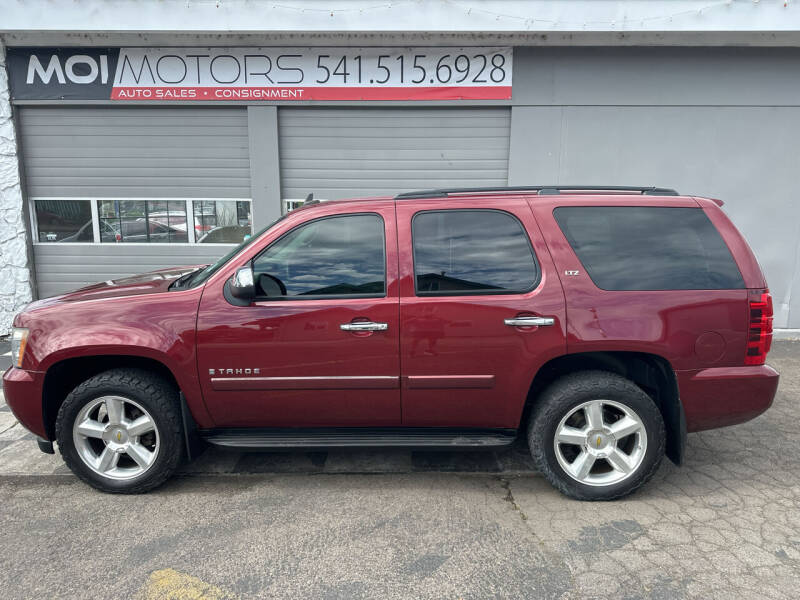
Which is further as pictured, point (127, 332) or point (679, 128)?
point (679, 128)

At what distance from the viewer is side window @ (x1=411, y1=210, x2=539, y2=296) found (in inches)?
123

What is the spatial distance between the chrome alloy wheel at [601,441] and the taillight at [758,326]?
78 cm

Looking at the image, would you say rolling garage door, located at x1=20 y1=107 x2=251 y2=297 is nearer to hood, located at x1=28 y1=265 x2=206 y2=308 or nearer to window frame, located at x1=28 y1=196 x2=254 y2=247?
window frame, located at x1=28 y1=196 x2=254 y2=247

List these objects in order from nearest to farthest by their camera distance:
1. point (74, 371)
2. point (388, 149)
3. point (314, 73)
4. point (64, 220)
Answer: point (74, 371), point (314, 73), point (388, 149), point (64, 220)

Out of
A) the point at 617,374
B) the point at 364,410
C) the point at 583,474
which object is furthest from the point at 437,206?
the point at 583,474

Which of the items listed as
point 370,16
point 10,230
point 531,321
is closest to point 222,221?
point 10,230

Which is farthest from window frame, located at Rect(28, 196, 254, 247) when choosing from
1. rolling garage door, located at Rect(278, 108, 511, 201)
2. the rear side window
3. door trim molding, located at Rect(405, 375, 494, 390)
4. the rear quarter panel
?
the rear quarter panel

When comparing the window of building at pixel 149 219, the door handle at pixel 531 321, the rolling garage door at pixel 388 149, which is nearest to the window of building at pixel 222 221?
the window of building at pixel 149 219

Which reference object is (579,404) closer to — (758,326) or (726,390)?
(726,390)

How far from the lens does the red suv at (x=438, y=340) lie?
3.05m

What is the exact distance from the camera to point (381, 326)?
3.08 metres

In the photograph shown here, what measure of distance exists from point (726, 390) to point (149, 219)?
7443 millimetres

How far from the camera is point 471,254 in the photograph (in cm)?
318

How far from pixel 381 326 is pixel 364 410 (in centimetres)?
56
